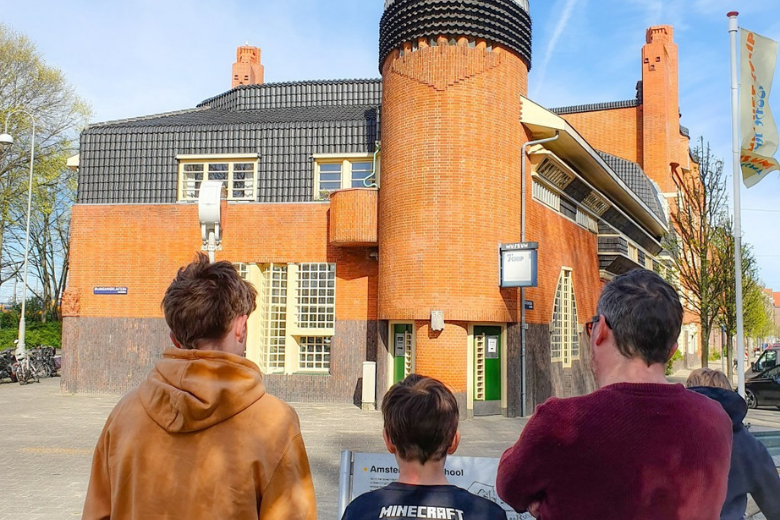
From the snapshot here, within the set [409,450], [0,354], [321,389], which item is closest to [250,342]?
[321,389]

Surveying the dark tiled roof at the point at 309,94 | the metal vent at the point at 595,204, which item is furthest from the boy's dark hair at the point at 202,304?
the dark tiled roof at the point at 309,94

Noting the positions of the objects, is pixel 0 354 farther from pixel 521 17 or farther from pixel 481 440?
pixel 521 17

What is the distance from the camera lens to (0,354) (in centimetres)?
2275

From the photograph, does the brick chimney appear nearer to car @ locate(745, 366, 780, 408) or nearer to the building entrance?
the building entrance

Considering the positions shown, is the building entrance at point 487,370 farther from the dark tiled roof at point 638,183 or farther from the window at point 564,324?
the dark tiled roof at point 638,183

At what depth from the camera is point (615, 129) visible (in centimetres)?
3762

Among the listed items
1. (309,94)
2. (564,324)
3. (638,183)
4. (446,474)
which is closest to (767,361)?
(564,324)

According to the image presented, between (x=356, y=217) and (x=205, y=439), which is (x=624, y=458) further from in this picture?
(x=356, y=217)

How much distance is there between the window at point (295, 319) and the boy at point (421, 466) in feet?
49.3

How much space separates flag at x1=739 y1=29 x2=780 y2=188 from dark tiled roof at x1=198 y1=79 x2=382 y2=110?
42.0ft

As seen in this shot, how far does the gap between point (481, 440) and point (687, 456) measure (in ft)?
34.8

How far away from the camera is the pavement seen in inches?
303

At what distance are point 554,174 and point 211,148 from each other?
9.90 metres

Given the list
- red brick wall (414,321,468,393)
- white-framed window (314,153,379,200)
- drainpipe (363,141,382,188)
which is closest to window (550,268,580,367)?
red brick wall (414,321,468,393)
